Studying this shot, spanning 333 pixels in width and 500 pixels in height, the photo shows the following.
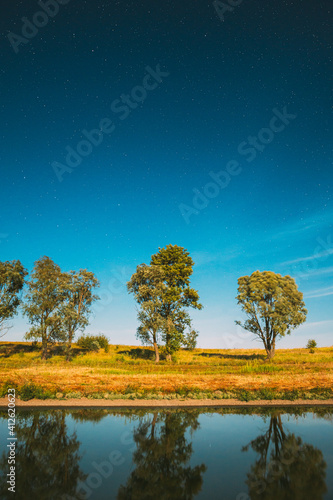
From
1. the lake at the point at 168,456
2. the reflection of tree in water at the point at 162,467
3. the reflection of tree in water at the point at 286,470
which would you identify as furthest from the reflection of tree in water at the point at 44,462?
the reflection of tree in water at the point at 286,470

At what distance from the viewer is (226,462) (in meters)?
7.36

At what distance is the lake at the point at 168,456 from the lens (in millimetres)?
5957

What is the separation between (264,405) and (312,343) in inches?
2619

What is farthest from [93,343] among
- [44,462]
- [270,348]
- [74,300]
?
[44,462]

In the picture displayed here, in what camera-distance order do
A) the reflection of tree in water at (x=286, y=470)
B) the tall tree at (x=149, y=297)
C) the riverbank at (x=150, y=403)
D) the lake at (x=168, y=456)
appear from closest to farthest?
the reflection of tree in water at (x=286, y=470), the lake at (x=168, y=456), the riverbank at (x=150, y=403), the tall tree at (x=149, y=297)

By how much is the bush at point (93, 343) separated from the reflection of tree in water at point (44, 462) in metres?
44.0

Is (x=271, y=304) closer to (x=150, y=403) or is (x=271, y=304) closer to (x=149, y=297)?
(x=149, y=297)

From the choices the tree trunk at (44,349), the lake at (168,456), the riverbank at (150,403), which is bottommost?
the tree trunk at (44,349)

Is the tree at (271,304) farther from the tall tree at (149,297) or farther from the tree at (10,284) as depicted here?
the tree at (10,284)

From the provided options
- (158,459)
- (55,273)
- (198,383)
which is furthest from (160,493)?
(55,273)

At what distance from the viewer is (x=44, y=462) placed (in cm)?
712

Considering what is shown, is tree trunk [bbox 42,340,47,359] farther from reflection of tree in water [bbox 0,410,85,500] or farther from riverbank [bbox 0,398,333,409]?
reflection of tree in water [bbox 0,410,85,500]

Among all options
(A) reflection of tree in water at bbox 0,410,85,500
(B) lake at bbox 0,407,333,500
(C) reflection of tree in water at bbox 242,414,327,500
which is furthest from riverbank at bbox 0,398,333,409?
(C) reflection of tree in water at bbox 242,414,327,500

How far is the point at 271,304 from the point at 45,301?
36.0 meters
